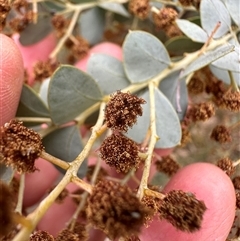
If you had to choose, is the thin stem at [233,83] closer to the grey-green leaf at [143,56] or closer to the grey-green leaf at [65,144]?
the grey-green leaf at [143,56]

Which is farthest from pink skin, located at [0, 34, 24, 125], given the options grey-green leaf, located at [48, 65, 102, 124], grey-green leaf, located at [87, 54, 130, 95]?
grey-green leaf, located at [87, 54, 130, 95]

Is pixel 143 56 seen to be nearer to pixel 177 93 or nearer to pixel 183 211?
pixel 177 93

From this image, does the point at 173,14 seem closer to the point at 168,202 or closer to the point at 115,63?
the point at 115,63

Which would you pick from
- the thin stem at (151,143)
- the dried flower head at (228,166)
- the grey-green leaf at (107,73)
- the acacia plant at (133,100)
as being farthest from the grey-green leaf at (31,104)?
the dried flower head at (228,166)

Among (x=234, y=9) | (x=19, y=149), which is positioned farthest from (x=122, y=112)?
(x=234, y=9)

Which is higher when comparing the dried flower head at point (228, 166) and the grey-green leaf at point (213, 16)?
the grey-green leaf at point (213, 16)

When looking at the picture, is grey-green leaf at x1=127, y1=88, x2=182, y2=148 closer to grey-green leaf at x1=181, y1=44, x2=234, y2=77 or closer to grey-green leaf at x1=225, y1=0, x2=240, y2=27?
grey-green leaf at x1=181, y1=44, x2=234, y2=77
